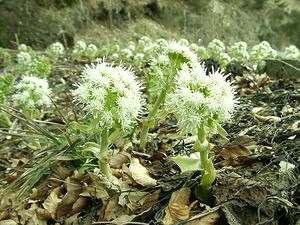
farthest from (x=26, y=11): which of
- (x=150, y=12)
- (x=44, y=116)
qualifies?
(x=44, y=116)

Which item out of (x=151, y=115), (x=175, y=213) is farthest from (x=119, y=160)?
(x=175, y=213)

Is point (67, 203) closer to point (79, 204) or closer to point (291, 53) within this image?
point (79, 204)

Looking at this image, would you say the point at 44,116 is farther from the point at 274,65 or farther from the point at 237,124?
the point at 274,65

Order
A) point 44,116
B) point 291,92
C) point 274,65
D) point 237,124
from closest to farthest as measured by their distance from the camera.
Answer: point 237,124, point 291,92, point 44,116, point 274,65

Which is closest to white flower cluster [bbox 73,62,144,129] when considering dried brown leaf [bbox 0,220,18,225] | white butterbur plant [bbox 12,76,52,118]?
dried brown leaf [bbox 0,220,18,225]

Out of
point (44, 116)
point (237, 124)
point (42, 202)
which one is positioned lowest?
point (44, 116)

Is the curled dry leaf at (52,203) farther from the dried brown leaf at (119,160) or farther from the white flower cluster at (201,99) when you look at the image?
the white flower cluster at (201,99)
